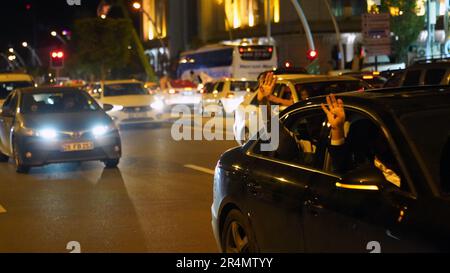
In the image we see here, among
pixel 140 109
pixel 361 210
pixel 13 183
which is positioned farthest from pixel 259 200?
pixel 140 109

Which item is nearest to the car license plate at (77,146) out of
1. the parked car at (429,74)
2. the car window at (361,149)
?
the parked car at (429,74)

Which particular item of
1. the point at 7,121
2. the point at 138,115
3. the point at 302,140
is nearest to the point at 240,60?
the point at 138,115

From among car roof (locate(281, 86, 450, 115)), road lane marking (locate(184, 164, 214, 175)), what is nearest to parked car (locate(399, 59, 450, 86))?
road lane marking (locate(184, 164, 214, 175))

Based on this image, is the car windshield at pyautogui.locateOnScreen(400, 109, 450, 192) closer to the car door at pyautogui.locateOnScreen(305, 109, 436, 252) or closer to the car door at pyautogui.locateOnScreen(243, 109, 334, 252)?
the car door at pyautogui.locateOnScreen(305, 109, 436, 252)

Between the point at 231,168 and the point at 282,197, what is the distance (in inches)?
41.6

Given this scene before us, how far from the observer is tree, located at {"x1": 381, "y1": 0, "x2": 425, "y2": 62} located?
4309 centimetres

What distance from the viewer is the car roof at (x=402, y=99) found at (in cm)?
469

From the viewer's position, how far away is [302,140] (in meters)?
6.12

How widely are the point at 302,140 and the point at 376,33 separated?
63.4ft

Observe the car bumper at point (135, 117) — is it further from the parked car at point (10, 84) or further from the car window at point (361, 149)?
the car window at point (361, 149)

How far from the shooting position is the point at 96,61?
70000 millimetres

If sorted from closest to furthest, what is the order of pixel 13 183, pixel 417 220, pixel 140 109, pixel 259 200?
pixel 417 220, pixel 259 200, pixel 13 183, pixel 140 109

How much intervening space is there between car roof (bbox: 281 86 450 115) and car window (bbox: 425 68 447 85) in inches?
358

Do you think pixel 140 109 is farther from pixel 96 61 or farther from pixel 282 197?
pixel 96 61
